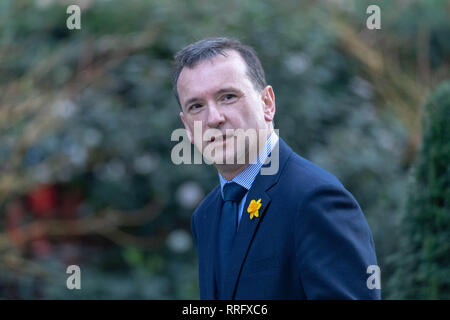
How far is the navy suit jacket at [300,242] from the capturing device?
1.73 m

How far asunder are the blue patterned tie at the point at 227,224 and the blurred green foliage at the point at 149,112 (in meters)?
3.46

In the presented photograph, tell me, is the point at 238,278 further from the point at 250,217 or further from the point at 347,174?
the point at 347,174

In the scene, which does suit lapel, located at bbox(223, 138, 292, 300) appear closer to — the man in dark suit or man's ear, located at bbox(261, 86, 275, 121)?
the man in dark suit

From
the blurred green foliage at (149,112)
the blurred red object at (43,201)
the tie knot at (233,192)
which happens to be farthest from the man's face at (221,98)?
the blurred red object at (43,201)

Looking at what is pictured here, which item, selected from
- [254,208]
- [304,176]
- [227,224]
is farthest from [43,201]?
[304,176]

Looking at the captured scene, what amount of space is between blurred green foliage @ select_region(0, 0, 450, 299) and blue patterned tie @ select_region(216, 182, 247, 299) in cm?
346

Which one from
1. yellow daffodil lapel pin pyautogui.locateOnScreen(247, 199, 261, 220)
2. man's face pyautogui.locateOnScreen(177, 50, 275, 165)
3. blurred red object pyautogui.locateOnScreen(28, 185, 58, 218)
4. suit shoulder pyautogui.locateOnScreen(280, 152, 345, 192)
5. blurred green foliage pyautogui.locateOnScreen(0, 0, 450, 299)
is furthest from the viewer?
blurred red object pyautogui.locateOnScreen(28, 185, 58, 218)

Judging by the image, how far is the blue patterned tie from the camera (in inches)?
82.9

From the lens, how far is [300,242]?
5.90ft

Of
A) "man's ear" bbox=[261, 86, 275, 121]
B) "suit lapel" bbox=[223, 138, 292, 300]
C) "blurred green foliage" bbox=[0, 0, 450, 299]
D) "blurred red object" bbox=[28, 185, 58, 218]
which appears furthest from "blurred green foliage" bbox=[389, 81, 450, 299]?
"blurred red object" bbox=[28, 185, 58, 218]

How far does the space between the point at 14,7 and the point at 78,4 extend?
1003 mm

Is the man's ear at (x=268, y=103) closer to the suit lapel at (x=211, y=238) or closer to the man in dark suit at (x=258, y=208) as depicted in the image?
the man in dark suit at (x=258, y=208)

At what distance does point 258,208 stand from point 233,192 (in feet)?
0.67

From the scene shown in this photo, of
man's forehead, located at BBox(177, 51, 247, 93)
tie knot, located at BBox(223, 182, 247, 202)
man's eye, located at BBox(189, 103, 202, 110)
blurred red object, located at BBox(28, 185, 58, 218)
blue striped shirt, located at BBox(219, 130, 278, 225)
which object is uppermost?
man's forehead, located at BBox(177, 51, 247, 93)
